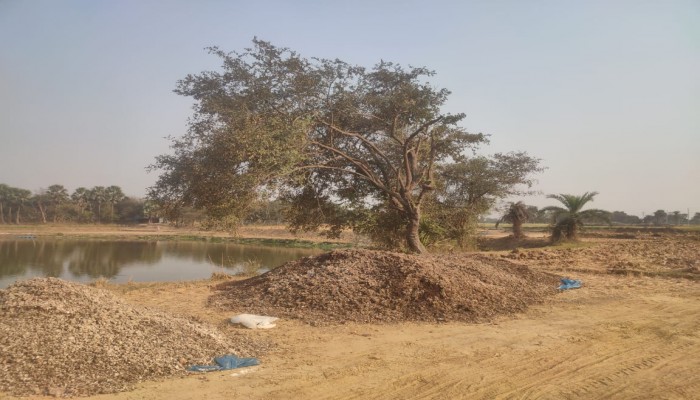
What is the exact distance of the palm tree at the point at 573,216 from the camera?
23.1 m

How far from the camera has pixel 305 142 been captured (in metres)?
9.44

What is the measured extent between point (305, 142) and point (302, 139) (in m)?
0.16

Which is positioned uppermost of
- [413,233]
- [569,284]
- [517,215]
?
[517,215]

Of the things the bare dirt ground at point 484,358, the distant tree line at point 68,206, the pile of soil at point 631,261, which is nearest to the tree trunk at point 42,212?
the distant tree line at point 68,206

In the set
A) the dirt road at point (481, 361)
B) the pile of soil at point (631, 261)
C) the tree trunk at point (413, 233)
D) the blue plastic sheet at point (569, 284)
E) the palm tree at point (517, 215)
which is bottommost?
the dirt road at point (481, 361)

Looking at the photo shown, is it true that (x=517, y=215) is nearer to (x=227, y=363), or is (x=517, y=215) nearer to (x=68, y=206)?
(x=227, y=363)

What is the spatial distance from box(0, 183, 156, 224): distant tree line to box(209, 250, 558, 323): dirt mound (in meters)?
50.6

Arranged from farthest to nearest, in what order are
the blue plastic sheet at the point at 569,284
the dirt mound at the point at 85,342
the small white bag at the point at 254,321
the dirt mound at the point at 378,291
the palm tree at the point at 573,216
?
the palm tree at the point at 573,216 → the blue plastic sheet at the point at 569,284 → the dirt mound at the point at 378,291 → the small white bag at the point at 254,321 → the dirt mound at the point at 85,342

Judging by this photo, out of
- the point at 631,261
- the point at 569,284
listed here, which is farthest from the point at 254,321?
the point at 631,261

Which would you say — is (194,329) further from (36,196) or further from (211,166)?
(36,196)

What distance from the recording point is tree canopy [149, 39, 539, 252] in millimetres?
8664

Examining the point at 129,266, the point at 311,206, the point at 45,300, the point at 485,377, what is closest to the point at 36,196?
the point at 129,266

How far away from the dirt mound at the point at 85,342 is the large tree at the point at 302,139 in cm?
373

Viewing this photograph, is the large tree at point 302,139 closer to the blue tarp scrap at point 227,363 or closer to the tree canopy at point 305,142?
the tree canopy at point 305,142
